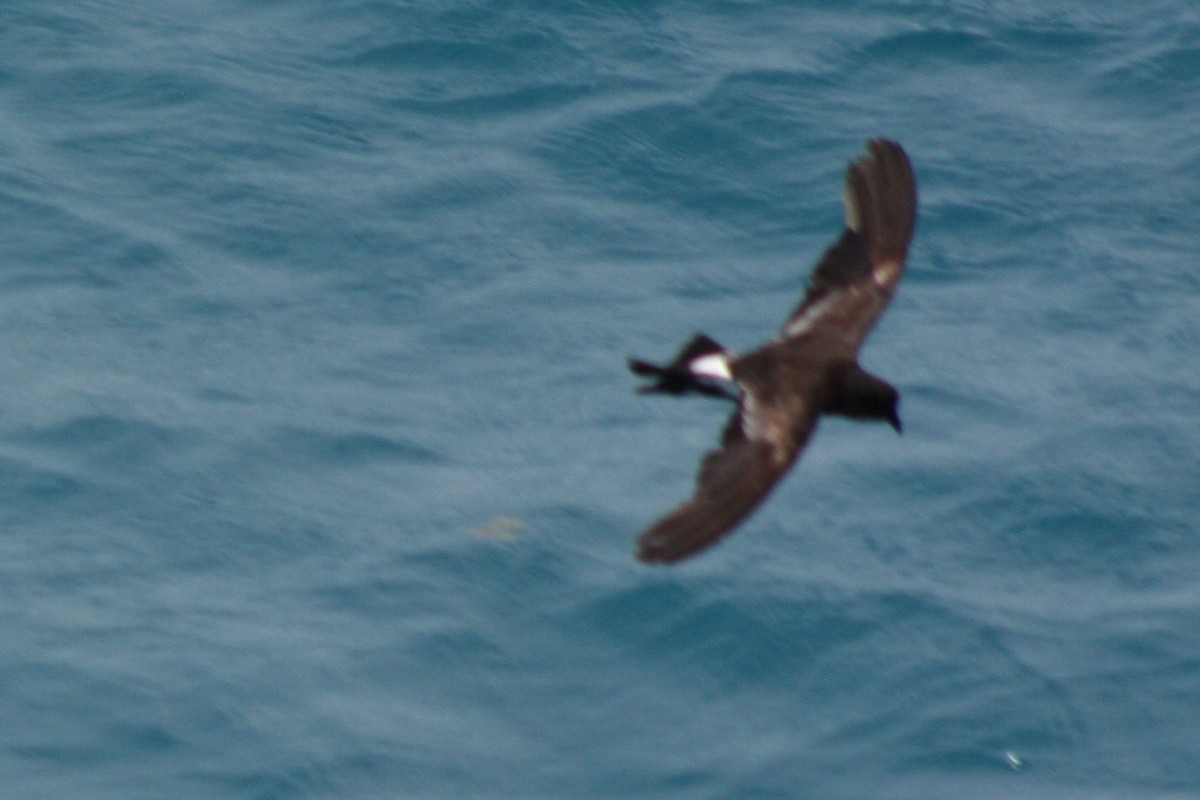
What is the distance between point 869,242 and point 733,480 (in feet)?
6.66

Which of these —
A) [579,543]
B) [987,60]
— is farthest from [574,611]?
[987,60]

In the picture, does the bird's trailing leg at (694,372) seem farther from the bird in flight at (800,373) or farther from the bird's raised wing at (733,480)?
the bird's raised wing at (733,480)

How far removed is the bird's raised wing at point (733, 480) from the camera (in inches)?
277

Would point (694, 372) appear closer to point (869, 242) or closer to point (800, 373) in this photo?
point (800, 373)

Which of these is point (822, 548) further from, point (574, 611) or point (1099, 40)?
point (1099, 40)

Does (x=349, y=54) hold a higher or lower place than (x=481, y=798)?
higher

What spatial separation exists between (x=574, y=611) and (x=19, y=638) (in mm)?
3036

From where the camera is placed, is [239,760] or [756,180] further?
[756,180]

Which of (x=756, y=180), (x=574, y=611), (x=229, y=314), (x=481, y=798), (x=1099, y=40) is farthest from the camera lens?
→ (x=1099, y=40)

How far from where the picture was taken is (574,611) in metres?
13.0

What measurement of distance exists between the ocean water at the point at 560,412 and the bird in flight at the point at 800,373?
156 inches

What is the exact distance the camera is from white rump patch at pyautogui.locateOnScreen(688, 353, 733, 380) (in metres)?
8.13

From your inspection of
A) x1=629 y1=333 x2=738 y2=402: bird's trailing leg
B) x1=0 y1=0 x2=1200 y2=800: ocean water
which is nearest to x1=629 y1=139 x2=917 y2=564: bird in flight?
x1=629 y1=333 x2=738 y2=402: bird's trailing leg

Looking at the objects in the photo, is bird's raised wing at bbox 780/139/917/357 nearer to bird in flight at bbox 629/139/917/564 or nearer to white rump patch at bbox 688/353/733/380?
bird in flight at bbox 629/139/917/564
